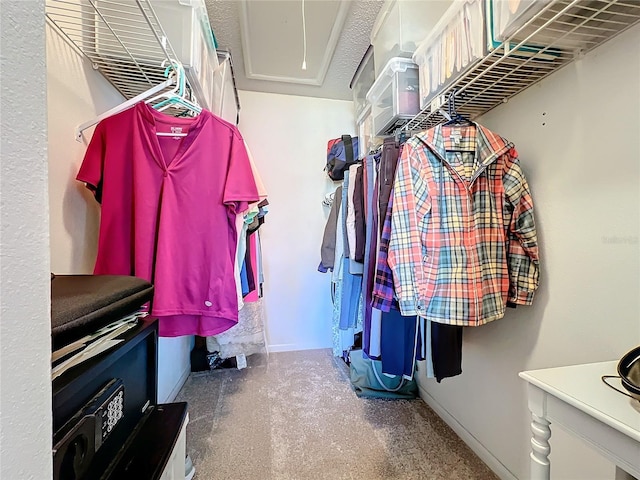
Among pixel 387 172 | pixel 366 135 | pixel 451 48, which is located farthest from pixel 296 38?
pixel 387 172

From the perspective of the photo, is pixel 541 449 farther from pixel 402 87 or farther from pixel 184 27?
pixel 184 27

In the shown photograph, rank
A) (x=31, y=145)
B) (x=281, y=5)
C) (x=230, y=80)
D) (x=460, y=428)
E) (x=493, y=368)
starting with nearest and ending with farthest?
(x=31, y=145), (x=493, y=368), (x=460, y=428), (x=281, y=5), (x=230, y=80)

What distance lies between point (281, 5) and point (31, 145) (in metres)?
1.69

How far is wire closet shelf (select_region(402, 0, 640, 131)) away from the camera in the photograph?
0.74 meters

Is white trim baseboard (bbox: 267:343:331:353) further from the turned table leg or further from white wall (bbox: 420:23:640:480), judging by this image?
the turned table leg

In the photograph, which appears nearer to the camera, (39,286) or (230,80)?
(39,286)

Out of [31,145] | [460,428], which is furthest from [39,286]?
[460,428]

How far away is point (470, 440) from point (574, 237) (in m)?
1.05

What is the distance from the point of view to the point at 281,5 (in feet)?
5.06

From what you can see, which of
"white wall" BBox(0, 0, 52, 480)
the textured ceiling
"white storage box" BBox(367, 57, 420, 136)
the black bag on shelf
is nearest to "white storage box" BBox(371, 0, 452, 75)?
"white storage box" BBox(367, 57, 420, 136)

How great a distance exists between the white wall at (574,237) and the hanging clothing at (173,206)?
1.07 meters

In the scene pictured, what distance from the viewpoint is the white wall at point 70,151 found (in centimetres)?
86

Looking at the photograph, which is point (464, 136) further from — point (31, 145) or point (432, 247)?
point (31, 145)

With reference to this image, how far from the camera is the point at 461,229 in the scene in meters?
1.02
